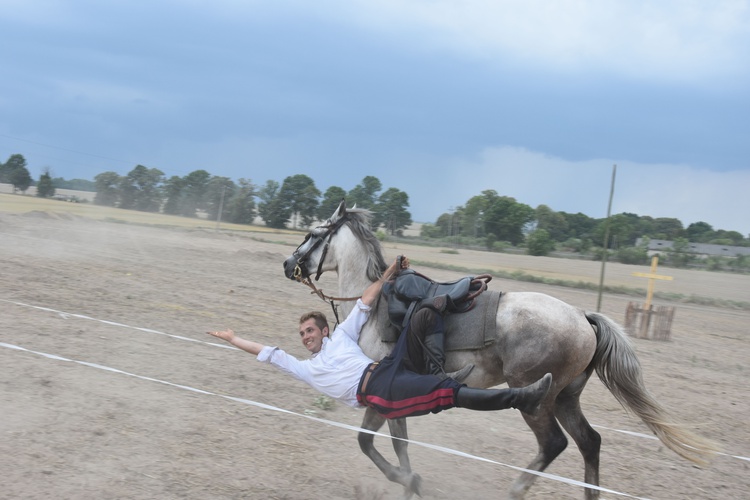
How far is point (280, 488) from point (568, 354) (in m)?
2.40

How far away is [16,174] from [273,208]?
17.8 metres

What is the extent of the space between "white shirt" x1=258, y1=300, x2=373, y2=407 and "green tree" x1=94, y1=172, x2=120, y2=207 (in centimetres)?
3220

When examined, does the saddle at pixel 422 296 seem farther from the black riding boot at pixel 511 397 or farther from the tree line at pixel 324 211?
the tree line at pixel 324 211

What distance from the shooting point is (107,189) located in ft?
114

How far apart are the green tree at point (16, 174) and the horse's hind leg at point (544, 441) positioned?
122ft

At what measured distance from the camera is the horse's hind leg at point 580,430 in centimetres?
507

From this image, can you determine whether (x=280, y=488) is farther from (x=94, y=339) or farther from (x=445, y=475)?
(x=94, y=339)

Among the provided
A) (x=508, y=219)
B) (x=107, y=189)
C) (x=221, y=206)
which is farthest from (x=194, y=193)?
(x=508, y=219)

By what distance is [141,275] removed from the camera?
50.1ft

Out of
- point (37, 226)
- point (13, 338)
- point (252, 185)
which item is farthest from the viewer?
point (252, 185)

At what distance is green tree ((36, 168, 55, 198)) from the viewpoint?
119ft

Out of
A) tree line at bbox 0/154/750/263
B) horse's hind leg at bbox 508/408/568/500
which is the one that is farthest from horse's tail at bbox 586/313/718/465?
tree line at bbox 0/154/750/263

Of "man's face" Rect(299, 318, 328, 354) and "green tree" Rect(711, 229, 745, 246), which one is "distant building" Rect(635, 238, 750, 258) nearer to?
"green tree" Rect(711, 229, 745, 246)

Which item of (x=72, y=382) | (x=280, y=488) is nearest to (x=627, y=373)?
(x=280, y=488)
